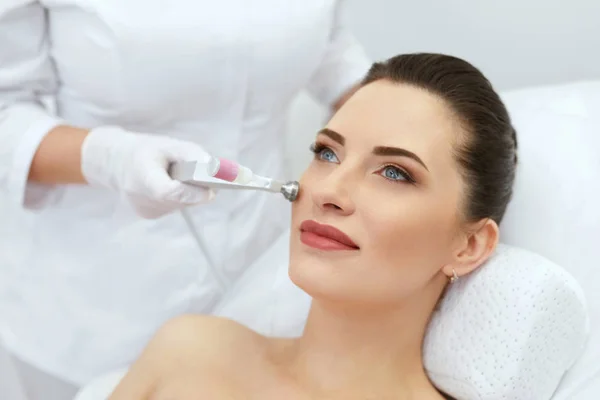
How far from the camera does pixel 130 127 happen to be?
4.40 ft

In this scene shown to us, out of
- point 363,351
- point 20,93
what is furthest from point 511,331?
point 20,93

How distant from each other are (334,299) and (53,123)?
0.57 meters

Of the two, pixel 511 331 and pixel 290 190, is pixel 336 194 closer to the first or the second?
pixel 290 190

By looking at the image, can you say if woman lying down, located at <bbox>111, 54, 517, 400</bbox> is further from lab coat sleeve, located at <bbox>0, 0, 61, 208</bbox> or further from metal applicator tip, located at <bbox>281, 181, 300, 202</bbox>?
lab coat sleeve, located at <bbox>0, 0, 61, 208</bbox>

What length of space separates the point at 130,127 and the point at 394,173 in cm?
54

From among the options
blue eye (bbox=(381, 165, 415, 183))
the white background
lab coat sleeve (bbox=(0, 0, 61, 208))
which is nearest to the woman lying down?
blue eye (bbox=(381, 165, 415, 183))

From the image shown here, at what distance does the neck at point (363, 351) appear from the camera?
3.83 feet

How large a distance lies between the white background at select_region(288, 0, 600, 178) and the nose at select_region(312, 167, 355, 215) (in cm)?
75

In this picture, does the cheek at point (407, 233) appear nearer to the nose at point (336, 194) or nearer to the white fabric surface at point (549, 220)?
the nose at point (336, 194)

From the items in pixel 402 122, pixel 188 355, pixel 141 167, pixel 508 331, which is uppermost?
pixel 402 122

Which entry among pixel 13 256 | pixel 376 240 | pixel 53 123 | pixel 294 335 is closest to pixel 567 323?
pixel 376 240

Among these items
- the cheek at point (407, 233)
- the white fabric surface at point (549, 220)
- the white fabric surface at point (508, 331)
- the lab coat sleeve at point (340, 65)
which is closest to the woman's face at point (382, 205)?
the cheek at point (407, 233)

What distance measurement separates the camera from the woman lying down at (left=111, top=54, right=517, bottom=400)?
107cm

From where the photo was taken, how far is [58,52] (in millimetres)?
1226
